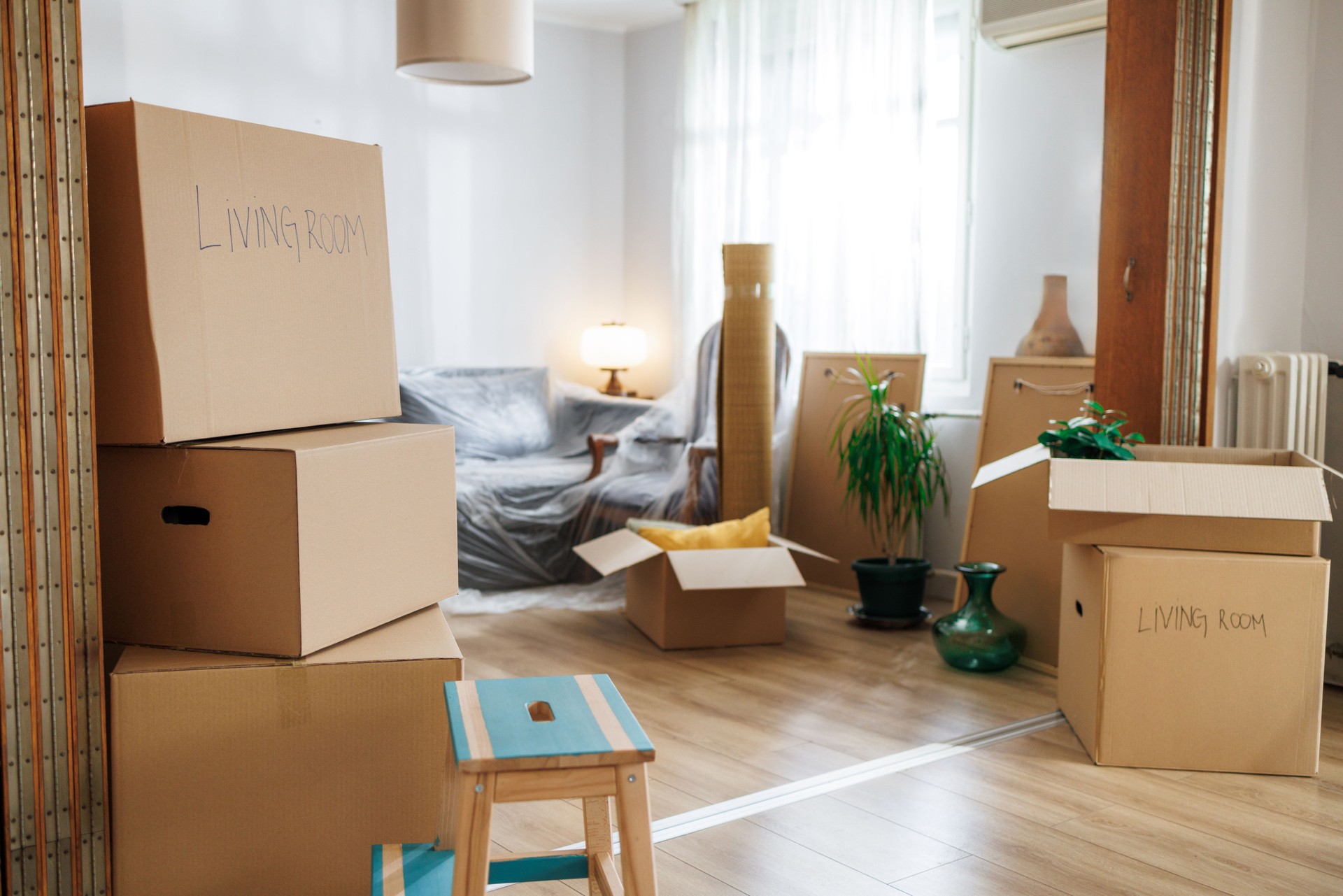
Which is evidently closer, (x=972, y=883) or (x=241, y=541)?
(x=241, y=541)

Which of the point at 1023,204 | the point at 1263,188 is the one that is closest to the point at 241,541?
the point at 1263,188

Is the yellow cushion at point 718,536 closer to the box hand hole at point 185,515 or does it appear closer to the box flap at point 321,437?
the box flap at point 321,437

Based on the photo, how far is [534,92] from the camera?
5.73 meters

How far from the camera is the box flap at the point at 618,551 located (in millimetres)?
3527

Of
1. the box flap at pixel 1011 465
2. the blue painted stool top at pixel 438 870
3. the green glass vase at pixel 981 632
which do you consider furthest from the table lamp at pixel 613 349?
the blue painted stool top at pixel 438 870

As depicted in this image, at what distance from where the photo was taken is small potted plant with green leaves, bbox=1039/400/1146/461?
8.76 ft

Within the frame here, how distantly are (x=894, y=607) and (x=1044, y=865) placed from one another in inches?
71.9

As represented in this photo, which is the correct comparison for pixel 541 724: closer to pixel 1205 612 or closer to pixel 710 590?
pixel 1205 612

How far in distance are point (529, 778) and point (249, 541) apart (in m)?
0.57

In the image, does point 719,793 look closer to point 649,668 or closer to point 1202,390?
point 649,668

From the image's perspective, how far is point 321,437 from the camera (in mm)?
1734

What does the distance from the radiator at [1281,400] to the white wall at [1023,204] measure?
2.71 feet

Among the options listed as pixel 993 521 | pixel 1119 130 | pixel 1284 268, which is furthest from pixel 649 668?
pixel 1284 268

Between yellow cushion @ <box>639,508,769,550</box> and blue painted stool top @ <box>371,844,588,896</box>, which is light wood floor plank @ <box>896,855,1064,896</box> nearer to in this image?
blue painted stool top @ <box>371,844,588,896</box>
